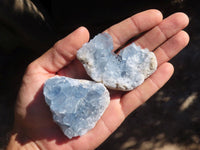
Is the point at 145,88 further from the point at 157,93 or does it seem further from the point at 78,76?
the point at 157,93

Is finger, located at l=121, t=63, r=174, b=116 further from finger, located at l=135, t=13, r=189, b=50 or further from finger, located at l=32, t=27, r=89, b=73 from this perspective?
finger, located at l=32, t=27, r=89, b=73

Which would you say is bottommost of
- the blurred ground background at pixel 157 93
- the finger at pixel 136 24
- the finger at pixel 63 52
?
the blurred ground background at pixel 157 93

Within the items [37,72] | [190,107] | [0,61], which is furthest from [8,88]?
[190,107]

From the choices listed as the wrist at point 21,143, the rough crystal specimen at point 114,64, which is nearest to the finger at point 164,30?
the rough crystal specimen at point 114,64

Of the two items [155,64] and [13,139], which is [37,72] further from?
[155,64]

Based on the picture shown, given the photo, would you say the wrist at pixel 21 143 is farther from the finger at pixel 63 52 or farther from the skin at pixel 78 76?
the finger at pixel 63 52

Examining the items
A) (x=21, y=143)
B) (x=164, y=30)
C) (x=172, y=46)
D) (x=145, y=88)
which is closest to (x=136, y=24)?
(x=164, y=30)

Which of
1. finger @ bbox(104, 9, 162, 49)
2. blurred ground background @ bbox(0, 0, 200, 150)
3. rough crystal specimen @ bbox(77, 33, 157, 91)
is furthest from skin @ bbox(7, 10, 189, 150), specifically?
blurred ground background @ bbox(0, 0, 200, 150)
